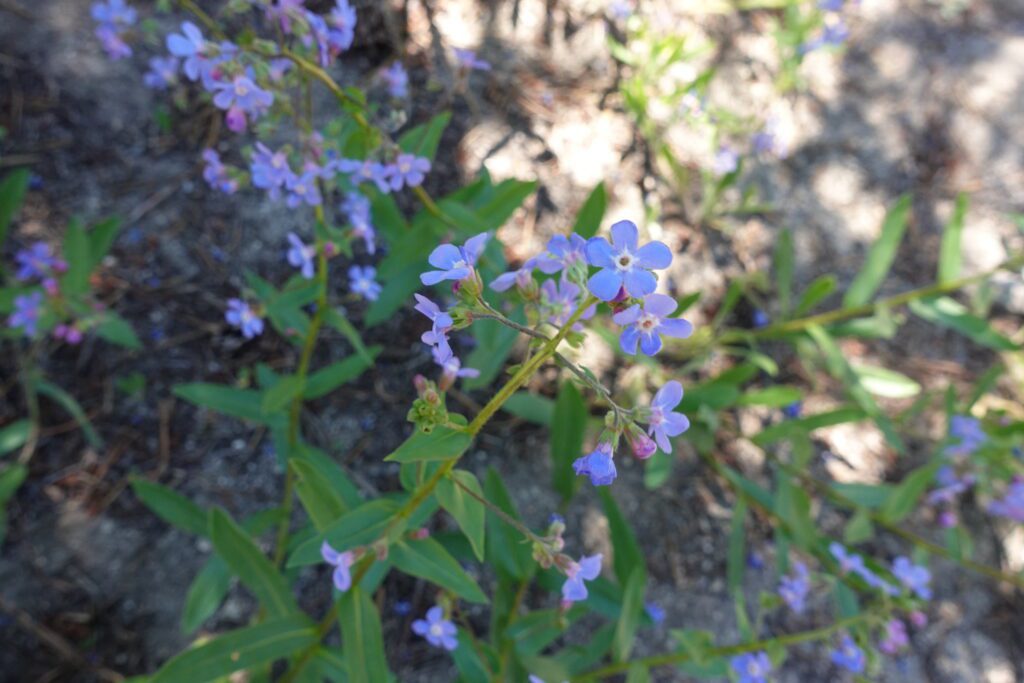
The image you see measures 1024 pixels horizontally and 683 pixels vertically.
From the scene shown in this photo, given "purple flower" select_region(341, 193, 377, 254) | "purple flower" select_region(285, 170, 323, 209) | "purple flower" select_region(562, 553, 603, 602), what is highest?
"purple flower" select_region(285, 170, 323, 209)

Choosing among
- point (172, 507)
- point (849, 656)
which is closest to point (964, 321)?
point (849, 656)

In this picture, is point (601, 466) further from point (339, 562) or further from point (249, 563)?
point (249, 563)

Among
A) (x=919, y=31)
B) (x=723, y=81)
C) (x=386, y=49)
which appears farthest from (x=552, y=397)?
(x=919, y=31)

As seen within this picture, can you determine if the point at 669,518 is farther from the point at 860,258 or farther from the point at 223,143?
the point at 223,143

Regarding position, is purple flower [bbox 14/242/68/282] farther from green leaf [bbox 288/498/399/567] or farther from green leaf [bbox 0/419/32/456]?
green leaf [bbox 288/498/399/567]

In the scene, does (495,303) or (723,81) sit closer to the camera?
(495,303)

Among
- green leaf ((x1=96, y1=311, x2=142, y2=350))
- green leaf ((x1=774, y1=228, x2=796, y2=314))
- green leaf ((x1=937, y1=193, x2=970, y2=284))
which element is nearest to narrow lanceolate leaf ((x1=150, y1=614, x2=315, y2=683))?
green leaf ((x1=96, y1=311, x2=142, y2=350))

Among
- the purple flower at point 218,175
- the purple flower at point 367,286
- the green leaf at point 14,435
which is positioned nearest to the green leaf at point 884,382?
the purple flower at point 367,286
